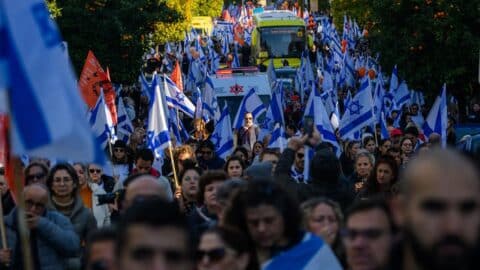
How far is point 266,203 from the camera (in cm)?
694

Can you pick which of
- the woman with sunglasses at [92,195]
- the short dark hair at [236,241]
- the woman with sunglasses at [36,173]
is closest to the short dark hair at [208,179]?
the woman with sunglasses at [36,173]

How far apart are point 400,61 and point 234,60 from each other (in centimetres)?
1503

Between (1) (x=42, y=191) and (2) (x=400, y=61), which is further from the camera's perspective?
(2) (x=400, y=61)

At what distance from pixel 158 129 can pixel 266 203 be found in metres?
9.18

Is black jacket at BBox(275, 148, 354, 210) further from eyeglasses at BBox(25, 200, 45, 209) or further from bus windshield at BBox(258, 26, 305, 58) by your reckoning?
bus windshield at BBox(258, 26, 305, 58)

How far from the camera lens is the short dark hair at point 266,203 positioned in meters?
6.90

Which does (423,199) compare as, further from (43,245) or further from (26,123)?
(43,245)

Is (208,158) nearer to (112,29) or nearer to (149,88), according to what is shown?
(149,88)

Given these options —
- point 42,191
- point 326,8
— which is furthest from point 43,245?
point 326,8

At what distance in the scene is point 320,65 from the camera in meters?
44.9

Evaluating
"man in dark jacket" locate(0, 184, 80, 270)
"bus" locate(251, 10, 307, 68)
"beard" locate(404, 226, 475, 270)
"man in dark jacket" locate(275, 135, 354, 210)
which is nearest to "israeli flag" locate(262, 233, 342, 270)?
"man in dark jacket" locate(0, 184, 80, 270)

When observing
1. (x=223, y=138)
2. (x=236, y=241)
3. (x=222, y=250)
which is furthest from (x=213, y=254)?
(x=223, y=138)

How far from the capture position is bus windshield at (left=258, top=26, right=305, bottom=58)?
50.7 m

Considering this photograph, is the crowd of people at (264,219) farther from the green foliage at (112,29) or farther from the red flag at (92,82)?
the green foliage at (112,29)
